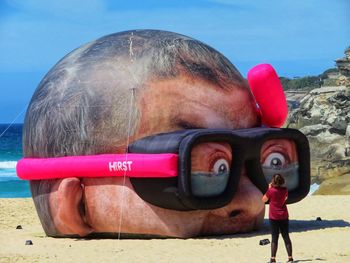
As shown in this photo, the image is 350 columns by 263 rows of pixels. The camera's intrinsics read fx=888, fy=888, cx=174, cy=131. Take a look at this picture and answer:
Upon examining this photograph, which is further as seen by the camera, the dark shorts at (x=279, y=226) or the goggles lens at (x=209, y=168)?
the goggles lens at (x=209, y=168)

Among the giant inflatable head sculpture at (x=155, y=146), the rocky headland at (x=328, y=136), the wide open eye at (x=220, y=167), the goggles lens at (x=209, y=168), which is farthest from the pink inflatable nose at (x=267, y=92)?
the rocky headland at (x=328, y=136)

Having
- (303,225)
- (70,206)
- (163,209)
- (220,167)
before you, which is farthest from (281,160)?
(70,206)

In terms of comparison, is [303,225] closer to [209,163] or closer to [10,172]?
[209,163]

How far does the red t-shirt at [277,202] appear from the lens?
11195 mm

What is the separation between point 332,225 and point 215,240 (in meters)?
2.95

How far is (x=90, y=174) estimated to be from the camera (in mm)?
13734

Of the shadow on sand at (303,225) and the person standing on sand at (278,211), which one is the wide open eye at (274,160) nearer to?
the shadow on sand at (303,225)

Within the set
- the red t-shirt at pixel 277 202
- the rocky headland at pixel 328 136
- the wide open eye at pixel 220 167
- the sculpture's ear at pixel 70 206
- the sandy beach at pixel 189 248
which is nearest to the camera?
the red t-shirt at pixel 277 202

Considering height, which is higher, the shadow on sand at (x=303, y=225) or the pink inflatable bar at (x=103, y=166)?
the pink inflatable bar at (x=103, y=166)

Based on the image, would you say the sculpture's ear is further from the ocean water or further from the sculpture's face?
the ocean water

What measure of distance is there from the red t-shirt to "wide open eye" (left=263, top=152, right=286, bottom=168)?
290 centimetres

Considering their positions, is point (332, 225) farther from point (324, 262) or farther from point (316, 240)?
point (324, 262)

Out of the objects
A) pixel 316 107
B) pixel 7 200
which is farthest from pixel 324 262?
pixel 316 107

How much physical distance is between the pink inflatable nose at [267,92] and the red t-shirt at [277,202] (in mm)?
3667
